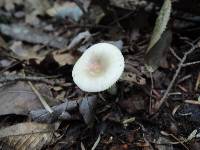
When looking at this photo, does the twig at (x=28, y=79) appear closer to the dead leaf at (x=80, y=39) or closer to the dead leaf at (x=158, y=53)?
the dead leaf at (x=80, y=39)

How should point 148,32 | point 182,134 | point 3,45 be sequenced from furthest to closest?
point 3,45 → point 148,32 → point 182,134

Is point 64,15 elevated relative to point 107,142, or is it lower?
elevated

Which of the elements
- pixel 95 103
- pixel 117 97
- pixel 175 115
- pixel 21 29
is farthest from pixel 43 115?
pixel 21 29

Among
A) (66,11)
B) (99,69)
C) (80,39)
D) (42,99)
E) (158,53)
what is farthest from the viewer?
(66,11)

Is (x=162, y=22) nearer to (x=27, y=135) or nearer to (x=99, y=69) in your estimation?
(x=99, y=69)

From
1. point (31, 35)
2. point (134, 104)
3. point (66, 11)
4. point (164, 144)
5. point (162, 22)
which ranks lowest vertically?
point (164, 144)

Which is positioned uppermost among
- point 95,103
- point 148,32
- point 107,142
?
point 148,32

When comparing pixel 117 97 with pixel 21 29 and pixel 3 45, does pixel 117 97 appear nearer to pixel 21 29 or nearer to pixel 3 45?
pixel 3 45

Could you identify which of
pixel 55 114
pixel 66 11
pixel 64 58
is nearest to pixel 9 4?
pixel 66 11
